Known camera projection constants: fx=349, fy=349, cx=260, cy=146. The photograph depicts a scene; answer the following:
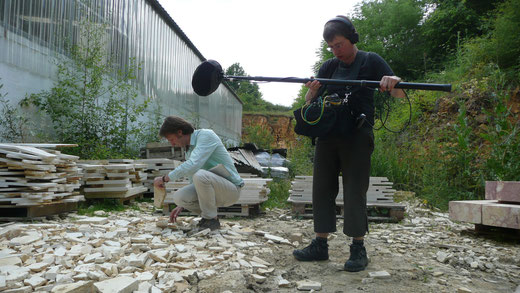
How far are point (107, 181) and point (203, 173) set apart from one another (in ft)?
8.62

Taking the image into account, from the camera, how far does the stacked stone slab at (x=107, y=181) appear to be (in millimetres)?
5616

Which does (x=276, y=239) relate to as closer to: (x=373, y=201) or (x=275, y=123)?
(x=373, y=201)

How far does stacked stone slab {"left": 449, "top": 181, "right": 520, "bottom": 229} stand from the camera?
3747 millimetres

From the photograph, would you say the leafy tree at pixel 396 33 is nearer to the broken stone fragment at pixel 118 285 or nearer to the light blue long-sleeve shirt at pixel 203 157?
the light blue long-sleeve shirt at pixel 203 157

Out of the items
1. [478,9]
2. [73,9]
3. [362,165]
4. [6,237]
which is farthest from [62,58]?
[478,9]

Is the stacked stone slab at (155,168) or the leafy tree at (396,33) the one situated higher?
the leafy tree at (396,33)

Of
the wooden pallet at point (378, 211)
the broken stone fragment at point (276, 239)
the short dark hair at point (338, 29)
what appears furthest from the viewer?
the wooden pallet at point (378, 211)

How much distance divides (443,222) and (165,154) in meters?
5.88

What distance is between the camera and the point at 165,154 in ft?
27.0

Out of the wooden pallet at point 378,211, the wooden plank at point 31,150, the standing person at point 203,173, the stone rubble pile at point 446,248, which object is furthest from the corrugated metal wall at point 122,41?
the stone rubble pile at point 446,248

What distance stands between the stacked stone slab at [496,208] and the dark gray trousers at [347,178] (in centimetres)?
203

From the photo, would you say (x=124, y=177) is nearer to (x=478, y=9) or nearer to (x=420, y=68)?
(x=420, y=68)

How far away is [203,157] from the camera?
3.83 meters

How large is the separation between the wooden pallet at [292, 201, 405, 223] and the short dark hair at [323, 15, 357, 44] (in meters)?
3.20
